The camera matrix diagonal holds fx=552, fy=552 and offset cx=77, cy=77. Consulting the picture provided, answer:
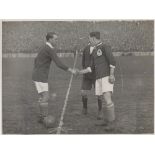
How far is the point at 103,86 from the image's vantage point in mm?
7805

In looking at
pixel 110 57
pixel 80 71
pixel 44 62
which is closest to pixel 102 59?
pixel 110 57

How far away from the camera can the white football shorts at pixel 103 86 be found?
7.80 meters

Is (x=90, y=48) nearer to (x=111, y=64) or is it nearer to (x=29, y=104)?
(x=111, y=64)

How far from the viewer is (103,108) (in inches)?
309

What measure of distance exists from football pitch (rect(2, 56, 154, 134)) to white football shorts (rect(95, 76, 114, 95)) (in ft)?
0.28

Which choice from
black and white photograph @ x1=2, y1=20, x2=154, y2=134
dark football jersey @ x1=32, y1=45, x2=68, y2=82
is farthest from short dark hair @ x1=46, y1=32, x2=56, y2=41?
dark football jersey @ x1=32, y1=45, x2=68, y2=82

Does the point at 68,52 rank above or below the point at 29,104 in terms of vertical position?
above

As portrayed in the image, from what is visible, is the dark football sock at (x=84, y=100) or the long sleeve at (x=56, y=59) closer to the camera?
the long sleeve at (x=56, y=59)

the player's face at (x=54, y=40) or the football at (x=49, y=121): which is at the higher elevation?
the player's face at (x=54, y=40)

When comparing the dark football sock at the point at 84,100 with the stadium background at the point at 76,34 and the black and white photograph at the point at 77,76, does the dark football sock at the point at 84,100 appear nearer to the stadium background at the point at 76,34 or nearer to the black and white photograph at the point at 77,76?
the black and white photograph at the point at 77,76

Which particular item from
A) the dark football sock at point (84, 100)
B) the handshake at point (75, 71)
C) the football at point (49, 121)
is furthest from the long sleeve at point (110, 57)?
the football at point (49, 121)
